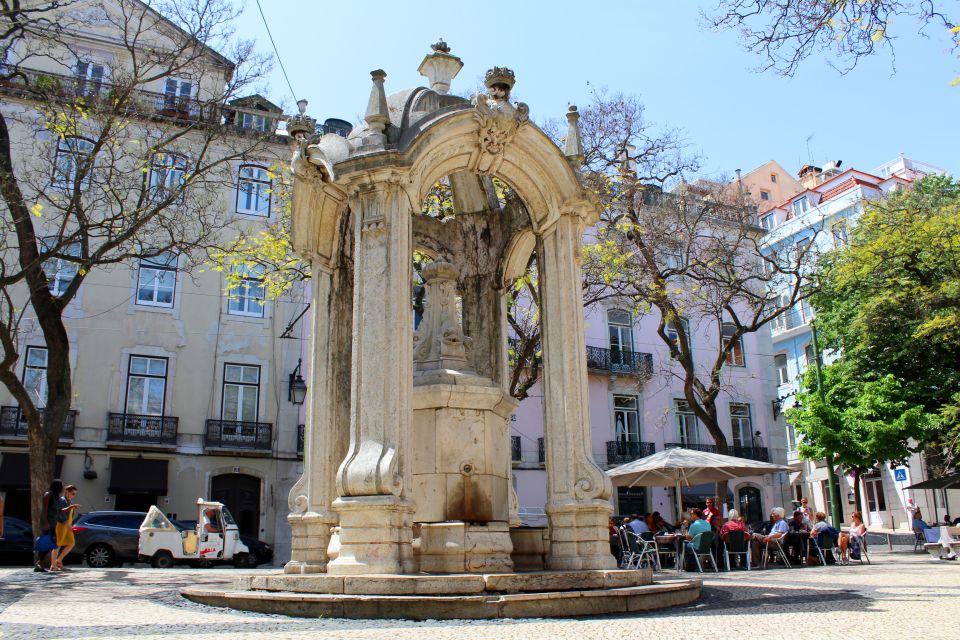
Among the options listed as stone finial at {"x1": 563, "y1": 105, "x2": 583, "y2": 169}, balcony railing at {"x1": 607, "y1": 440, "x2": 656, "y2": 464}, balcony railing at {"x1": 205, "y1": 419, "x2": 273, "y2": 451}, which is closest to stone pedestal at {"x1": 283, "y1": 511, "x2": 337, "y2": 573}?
stone finial at {"x1": 563, "y1": 105, "x2": 583, "y2": 169}

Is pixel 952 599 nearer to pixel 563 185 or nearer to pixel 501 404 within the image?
pixel 501 404

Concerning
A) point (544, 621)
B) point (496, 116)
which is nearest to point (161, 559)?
point (496, 116)

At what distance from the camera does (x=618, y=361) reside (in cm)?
3244

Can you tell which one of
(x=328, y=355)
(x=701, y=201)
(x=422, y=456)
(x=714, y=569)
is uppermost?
(x=701, y=201)

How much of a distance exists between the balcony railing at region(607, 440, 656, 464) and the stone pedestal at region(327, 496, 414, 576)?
25.1 meters

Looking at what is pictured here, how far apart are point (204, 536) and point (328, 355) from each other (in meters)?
12.1

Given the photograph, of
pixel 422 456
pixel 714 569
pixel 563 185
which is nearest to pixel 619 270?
pixel 714 569

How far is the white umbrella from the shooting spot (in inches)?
634

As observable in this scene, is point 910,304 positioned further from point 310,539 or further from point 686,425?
point 310,539

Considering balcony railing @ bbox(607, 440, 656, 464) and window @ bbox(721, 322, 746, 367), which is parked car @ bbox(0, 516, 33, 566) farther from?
window @ bbox(721, 322, 746, 367)

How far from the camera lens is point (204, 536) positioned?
1898 cm

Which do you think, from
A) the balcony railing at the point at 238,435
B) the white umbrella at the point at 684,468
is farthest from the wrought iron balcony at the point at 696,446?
the balcony railing at the point at 238,435

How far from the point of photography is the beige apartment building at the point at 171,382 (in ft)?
80.7

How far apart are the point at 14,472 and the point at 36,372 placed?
123 inches
